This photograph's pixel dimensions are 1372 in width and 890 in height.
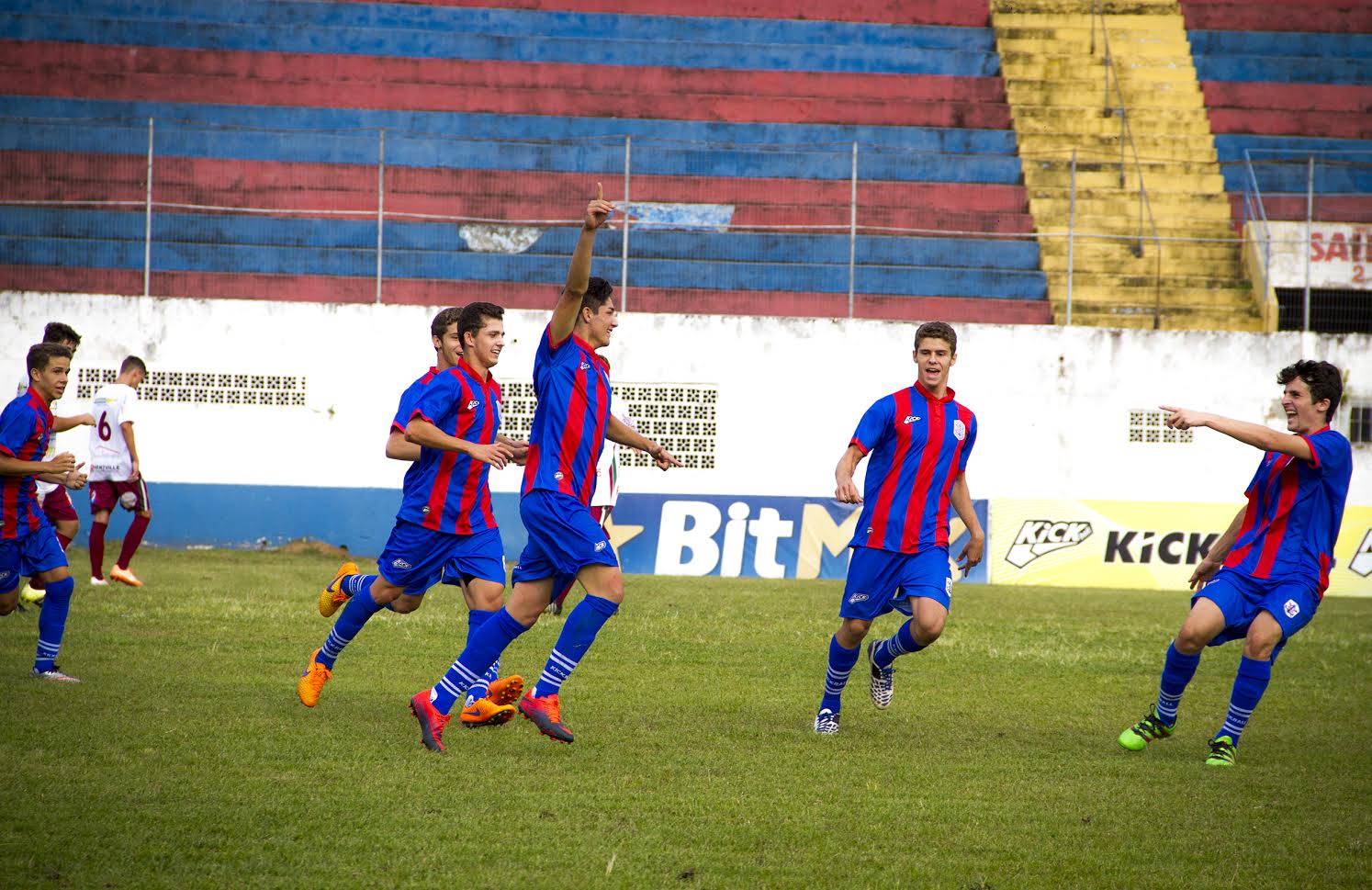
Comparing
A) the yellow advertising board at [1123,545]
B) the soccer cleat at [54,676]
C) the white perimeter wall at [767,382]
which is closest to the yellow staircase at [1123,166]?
the white perimeter wall at [767,382]

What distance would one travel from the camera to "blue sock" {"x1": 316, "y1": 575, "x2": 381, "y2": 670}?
7246 millimetres

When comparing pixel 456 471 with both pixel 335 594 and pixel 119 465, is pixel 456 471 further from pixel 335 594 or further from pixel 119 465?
pixel 119 465

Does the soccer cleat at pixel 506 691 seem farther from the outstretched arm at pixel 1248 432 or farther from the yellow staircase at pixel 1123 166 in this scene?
the yellow staircase at pixel 1123 166

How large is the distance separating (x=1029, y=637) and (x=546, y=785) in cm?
665

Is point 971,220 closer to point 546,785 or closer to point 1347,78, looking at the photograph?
point 1347,78

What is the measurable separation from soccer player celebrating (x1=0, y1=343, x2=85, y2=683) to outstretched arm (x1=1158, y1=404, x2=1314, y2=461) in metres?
5.74

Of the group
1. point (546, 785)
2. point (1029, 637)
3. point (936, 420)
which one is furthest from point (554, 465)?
point (1029, 637)

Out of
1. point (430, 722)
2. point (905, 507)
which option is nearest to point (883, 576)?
point (905, 507)

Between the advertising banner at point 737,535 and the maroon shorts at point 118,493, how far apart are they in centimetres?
557

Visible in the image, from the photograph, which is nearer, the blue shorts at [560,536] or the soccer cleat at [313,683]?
the blue shorts at [560,536]

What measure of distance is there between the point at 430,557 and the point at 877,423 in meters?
2.44

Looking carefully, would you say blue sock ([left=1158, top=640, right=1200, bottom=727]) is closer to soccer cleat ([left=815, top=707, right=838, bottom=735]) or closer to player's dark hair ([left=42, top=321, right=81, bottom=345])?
soccer cleat ([left=815, top=707, right=838, bottom=735])

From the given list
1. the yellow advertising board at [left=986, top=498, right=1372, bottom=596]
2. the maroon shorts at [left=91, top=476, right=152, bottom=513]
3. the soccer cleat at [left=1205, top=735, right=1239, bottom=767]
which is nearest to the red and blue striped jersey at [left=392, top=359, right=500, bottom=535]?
the soccer cleat at [left=1205, top=735, right=1239, bottom=767]

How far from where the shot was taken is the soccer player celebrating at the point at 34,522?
7.61 m
